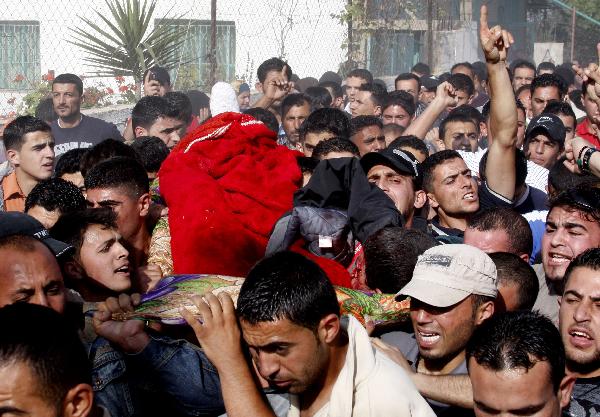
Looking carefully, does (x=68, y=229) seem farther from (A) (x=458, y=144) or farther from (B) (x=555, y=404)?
(A) (x=458, y=144)

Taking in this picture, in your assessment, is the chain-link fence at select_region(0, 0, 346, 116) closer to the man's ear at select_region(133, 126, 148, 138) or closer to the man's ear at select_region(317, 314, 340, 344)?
the man's ear at select_region(133, 126, 148, 138)

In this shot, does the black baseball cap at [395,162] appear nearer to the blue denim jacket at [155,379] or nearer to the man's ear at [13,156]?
the blue denim jacket at [155,379]

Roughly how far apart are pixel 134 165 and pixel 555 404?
240 centimetres

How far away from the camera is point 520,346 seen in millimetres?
3238

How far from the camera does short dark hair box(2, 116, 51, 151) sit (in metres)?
6.74

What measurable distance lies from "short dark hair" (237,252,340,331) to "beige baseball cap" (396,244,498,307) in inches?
26.4

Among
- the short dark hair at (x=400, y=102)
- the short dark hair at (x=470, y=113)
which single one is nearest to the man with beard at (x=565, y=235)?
the short dark hair at (x=470, y=113)

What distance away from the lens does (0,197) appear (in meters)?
6.53

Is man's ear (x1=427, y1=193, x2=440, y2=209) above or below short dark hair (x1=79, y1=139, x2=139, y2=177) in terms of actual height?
below

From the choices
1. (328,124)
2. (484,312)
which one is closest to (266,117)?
(328,124)

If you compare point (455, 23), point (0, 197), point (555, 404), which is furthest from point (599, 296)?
point (455, 23)

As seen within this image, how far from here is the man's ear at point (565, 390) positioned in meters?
3.29

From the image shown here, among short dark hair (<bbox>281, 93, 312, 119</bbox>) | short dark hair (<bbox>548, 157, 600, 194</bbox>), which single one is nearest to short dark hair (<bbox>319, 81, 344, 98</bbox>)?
short dark hair (<bbox>281, 93, 312, 119</bbox>)

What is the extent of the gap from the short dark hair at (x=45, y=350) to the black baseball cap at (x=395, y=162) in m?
3.02
